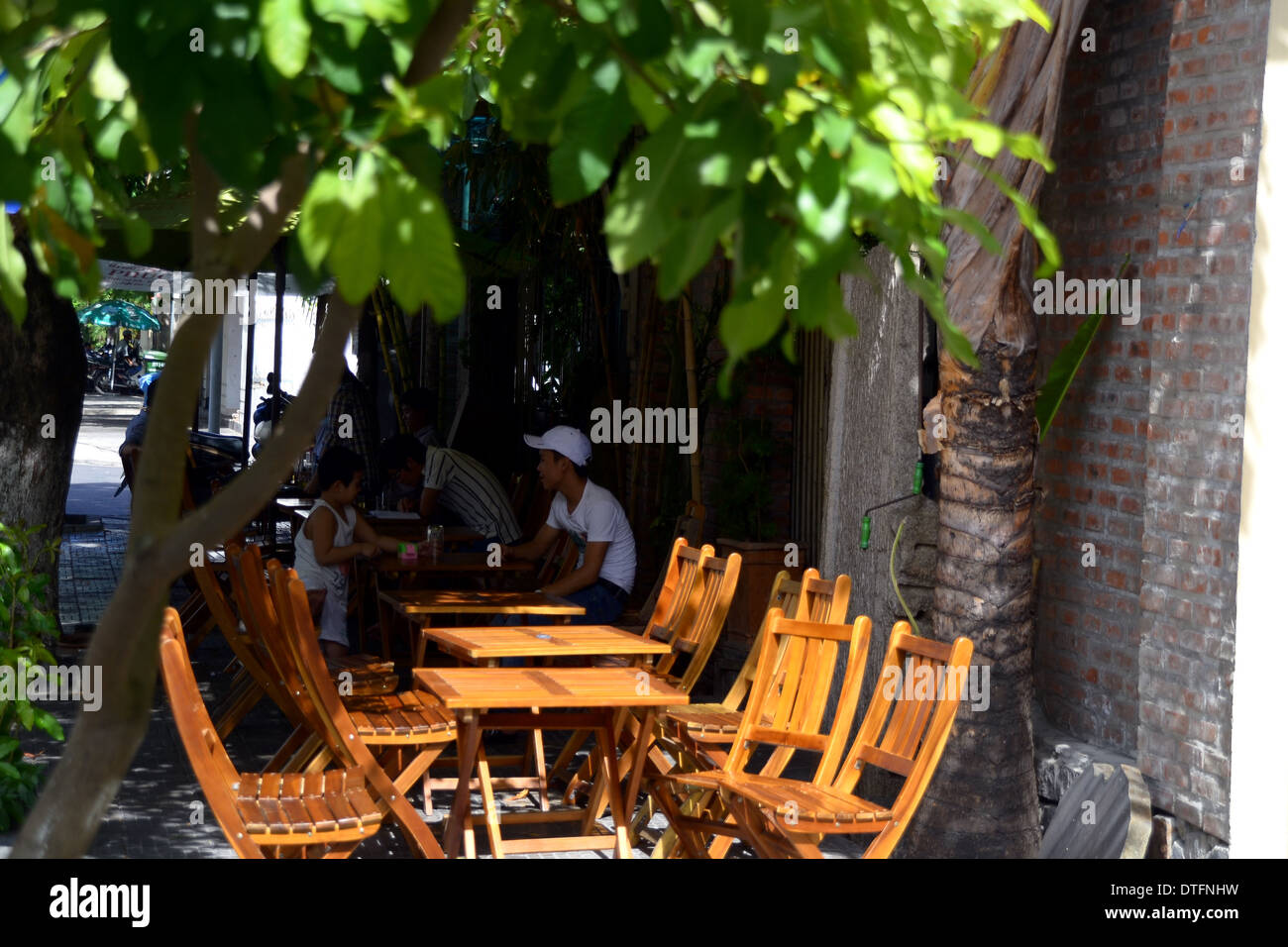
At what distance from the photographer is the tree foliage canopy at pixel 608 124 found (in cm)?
156

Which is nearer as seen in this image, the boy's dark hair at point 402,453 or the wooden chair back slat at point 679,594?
the wooden chair back slat at point 679,594

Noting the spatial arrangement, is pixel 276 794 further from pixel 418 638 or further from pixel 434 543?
pixel 434 543

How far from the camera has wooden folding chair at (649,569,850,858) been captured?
541cm

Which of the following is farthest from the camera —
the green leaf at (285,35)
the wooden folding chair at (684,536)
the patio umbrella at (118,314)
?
the patio umbrella at (118,314)

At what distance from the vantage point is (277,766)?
595cm

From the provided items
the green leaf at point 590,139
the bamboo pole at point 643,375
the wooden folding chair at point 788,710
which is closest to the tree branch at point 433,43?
the green leaf at point 590,139

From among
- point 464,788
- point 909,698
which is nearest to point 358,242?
point 909,698

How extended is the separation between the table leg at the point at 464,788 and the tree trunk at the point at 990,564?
5.41 feet

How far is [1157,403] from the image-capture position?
525 centimetres

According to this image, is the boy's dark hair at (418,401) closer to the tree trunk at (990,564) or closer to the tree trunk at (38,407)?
the tree trunk at (38,407)

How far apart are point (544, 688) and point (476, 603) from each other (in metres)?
1.58

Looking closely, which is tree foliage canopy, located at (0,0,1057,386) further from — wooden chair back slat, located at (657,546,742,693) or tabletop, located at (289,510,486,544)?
tabletop, located at (289,510,486,544)

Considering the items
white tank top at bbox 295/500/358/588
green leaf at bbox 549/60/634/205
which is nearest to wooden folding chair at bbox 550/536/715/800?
white tank top at bbox 295/500/358/588
